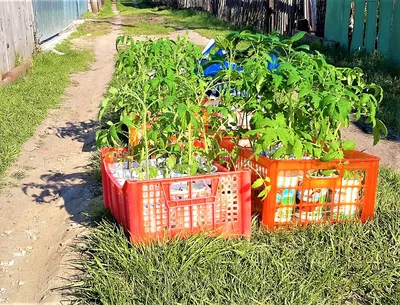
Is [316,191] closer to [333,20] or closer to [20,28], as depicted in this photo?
[20,28]

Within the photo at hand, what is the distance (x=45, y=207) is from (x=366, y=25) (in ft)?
→ 25.9

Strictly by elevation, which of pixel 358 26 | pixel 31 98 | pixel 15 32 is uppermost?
pixel 15 32

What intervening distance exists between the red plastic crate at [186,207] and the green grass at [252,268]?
92 millimetres

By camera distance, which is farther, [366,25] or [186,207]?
[366,25]

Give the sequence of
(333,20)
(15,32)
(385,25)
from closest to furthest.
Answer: (385,25) → (15,32) → (333,20)

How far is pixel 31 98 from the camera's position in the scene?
8039 millimetres

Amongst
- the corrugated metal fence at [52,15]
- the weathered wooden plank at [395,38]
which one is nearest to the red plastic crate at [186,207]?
the weathered wooden plank at [395,38]

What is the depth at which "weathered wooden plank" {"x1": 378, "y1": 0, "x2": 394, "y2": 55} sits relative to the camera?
9.58 m

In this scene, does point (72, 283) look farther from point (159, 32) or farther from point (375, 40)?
point (159, 32)

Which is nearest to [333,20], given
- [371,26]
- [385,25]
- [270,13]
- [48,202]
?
[371,26]

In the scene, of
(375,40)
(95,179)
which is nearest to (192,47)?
(95,179)

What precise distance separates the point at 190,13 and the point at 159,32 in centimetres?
724

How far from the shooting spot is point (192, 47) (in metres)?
5.10

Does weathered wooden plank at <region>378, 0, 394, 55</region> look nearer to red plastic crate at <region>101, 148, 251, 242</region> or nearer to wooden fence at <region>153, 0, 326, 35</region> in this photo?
wooden fence at <region>153, 0, 326, 35</region>
